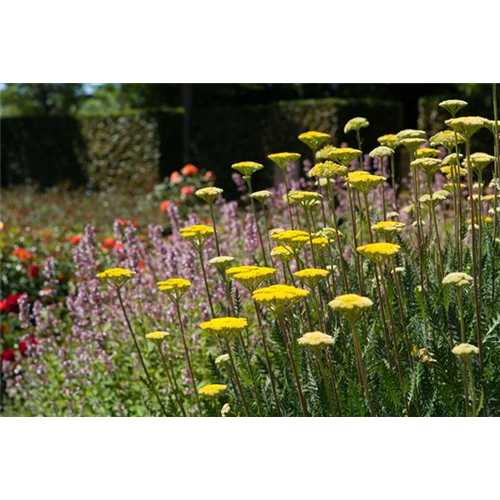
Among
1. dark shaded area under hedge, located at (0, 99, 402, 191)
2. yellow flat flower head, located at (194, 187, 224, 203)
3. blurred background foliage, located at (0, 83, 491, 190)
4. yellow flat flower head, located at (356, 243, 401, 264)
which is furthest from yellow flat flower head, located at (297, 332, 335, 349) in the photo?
dark shaded area under hedge, located at (0, 99, 402, 191)

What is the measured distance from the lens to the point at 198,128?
45.3 feet

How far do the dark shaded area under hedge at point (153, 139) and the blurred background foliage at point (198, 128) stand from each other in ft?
0.06

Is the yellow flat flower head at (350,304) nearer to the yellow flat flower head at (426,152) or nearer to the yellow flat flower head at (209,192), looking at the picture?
the yellow flat flower head at (209,192)

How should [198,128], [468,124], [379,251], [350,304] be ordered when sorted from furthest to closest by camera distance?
[198,128], [468,124], [379,251], [350,304]

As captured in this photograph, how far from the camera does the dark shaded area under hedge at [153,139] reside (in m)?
12.3

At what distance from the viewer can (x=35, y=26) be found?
1828mm

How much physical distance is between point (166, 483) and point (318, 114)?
10.8 meters

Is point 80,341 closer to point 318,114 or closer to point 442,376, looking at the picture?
point 442,376

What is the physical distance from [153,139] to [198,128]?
1035mm

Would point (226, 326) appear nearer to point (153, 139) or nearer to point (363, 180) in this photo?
point (363, 180)

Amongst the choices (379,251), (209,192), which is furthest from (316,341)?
(209,192)

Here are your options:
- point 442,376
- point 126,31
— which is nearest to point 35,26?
point 126,31

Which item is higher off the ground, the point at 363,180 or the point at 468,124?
the point at 468,124

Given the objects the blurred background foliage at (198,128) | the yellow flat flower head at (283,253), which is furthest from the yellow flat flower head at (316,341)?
the blurred background foliage at (198,128)
